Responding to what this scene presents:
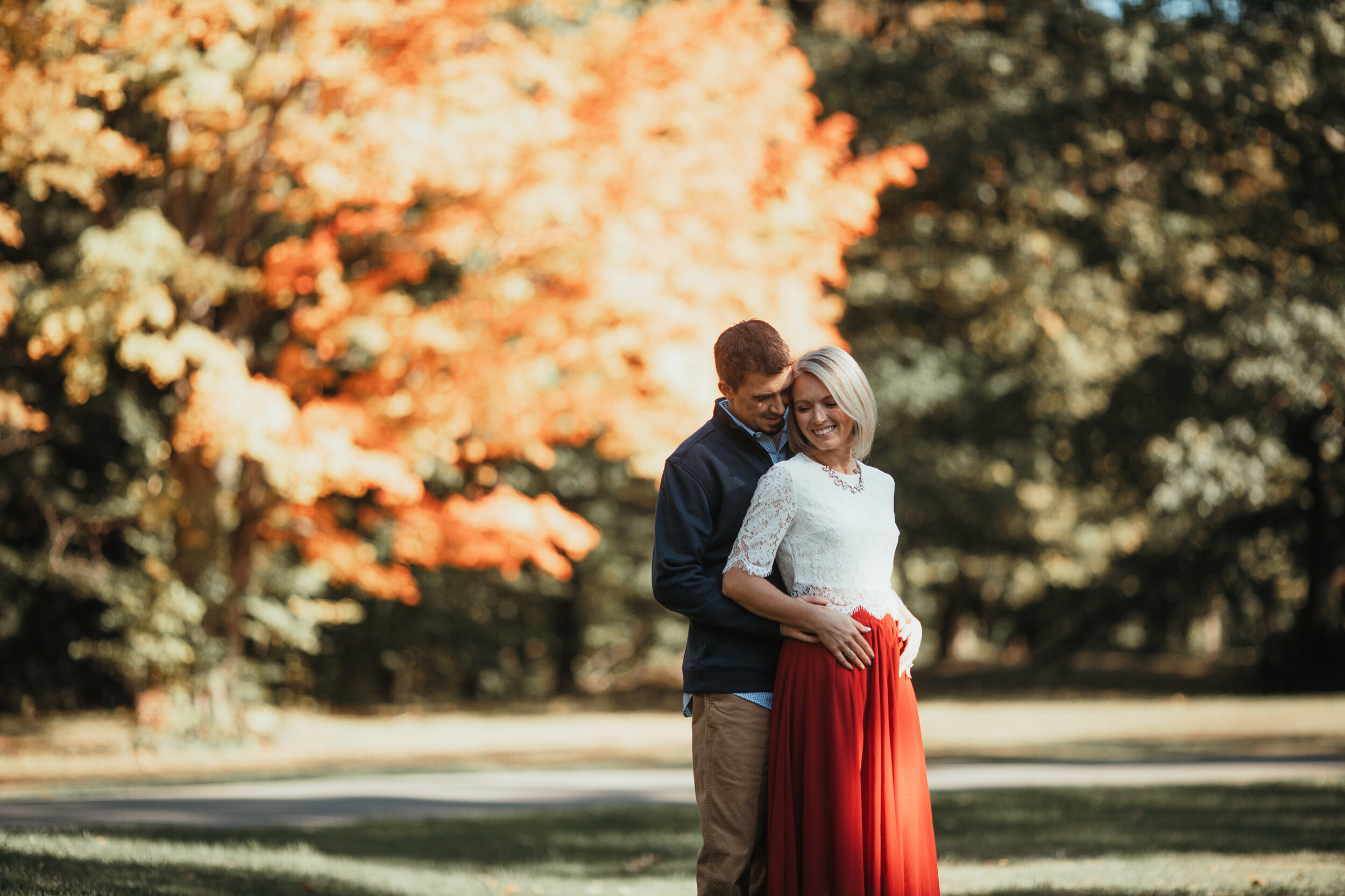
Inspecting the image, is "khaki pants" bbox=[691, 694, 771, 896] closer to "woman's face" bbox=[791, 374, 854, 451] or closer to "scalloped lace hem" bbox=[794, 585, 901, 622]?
"scalloped lace hem" bbox=[794, 585, 901, 622]

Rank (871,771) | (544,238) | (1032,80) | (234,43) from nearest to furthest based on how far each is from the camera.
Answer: (871,771) < (234,43) < (544,238) < (1032,80)

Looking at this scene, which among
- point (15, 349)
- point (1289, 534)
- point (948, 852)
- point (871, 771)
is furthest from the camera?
point (1289, 534)

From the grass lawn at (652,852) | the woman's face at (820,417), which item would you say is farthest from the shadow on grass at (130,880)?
the woman's face at (820,417)

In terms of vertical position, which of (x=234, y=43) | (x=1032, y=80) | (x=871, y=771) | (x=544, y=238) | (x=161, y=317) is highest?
(x=1032, y=80)

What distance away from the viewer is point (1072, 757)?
460 inches

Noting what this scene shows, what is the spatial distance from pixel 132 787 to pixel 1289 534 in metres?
16.6

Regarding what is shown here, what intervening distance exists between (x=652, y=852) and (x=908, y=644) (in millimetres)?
4039

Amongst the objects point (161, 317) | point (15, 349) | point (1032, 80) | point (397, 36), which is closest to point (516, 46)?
point (397, 36)

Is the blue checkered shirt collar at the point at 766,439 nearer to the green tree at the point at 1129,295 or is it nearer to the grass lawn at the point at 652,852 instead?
the grass lawn at the point at 652,852

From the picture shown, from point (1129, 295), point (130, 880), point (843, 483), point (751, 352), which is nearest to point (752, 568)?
point (843, 483)

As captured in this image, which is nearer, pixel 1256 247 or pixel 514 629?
pixel 1256 247

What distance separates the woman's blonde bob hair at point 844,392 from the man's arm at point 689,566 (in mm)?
318

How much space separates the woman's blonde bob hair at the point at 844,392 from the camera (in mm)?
3568

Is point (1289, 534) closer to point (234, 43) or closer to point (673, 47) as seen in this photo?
point (673, 47)
